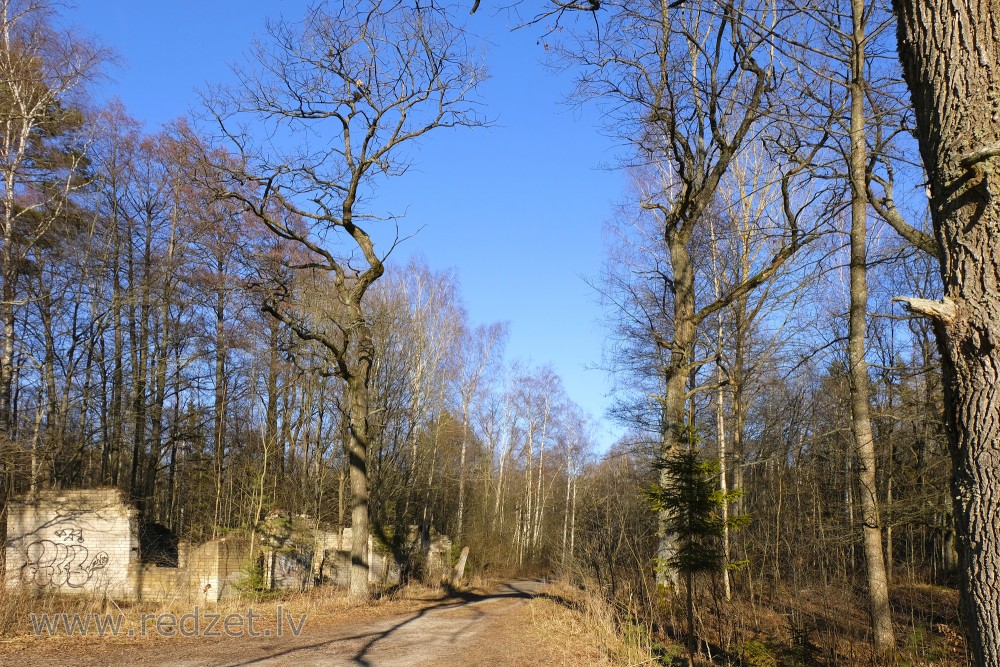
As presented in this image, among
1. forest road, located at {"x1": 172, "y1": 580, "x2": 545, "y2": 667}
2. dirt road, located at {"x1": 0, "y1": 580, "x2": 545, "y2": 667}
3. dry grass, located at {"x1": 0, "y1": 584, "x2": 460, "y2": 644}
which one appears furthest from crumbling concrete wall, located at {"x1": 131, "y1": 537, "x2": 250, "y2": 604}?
dirt road, located at {"x1": 0, "y1": 580, "x2": 545, "y2": 667}

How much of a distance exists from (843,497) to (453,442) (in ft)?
54.7

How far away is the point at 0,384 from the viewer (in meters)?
15.5

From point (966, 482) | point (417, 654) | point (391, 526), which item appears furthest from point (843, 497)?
point (966, 482)

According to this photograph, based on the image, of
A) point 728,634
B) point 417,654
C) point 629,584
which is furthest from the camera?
point 629,584

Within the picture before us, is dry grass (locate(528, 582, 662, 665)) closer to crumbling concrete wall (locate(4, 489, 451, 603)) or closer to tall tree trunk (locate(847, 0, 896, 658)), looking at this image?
tall tree trunk (locate(847, 0, 896, 658))

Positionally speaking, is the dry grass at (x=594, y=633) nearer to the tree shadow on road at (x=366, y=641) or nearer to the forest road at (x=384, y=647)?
the forest road at (x=384, y=647)

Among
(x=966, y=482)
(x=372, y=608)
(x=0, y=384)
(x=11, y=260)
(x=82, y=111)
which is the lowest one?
(x=372, y=608)

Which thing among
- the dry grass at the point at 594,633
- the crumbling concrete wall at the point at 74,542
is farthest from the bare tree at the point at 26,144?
the dry grass at the point at 594,633

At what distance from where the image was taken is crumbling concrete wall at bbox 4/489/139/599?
46.6 ft

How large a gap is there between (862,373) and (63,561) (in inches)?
587

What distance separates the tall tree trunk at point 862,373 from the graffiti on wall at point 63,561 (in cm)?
1388

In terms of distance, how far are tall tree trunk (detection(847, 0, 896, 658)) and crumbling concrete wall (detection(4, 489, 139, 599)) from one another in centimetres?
1340

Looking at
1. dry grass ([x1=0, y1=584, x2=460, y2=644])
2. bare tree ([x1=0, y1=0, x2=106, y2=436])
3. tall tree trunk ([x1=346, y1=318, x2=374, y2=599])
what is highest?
bare tree ([x1=0, y1=0, x2=106, y2=436])

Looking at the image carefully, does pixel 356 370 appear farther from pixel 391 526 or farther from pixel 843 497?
pixel 843 497
